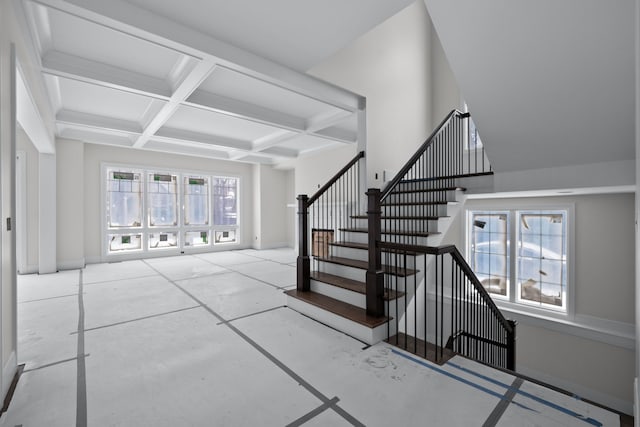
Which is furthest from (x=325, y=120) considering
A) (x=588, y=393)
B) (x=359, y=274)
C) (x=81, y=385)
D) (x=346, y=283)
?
(x=588, y=393)

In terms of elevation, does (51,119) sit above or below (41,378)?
above

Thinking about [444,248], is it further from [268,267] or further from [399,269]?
[268,267]

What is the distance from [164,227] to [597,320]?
9.41m

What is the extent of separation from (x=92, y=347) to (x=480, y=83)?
14.4 feet

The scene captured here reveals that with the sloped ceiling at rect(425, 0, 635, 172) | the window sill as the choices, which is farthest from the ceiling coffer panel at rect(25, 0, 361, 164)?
the window sill

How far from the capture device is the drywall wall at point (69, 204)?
19.5ft

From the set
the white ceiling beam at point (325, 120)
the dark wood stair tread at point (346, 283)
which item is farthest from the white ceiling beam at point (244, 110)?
the dark wood stair tread at point (346, 283)

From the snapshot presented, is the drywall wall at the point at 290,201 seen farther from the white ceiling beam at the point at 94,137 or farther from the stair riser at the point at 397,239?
the stair riser at the point at 397,239

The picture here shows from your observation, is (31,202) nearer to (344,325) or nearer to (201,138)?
(201,138)

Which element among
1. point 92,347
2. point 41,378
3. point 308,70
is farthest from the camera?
point 308,70

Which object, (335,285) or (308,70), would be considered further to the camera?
(308,70)

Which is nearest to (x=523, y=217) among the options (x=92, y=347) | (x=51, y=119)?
(x=92, y=347)

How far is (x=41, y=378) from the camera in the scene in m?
2.06

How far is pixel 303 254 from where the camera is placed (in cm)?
363
